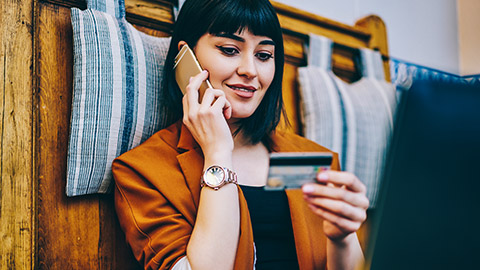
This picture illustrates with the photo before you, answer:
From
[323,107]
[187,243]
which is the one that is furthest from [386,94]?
[187,243]

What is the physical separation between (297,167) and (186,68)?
0.53m

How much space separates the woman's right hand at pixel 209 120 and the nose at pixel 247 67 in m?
0.08

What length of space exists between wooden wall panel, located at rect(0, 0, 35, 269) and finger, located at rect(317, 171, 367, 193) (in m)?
0.70

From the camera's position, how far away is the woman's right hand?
850 millimetres

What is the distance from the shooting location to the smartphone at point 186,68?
0.94 m

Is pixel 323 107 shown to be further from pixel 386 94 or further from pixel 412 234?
pixel 412 234

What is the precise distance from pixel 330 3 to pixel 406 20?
2.26 feet

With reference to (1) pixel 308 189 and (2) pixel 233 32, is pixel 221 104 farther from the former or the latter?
(1) pixel 308 189

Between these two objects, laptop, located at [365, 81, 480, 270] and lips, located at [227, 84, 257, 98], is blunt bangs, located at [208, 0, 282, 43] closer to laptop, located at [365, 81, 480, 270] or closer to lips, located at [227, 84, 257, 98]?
lips, located at [227, 84, 257, 98]

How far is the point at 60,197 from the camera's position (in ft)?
3.00

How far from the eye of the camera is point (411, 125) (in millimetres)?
363

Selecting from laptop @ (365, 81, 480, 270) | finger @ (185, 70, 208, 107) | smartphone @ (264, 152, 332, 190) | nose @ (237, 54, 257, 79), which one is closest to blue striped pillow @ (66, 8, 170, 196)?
finger @ (185, 70, 208, 107)

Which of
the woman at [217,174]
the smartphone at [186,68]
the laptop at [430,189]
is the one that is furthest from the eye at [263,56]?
the laptop at [430,189]

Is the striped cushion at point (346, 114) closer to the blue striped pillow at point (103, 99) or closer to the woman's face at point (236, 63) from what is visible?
the woman's face at point (236, 63)
